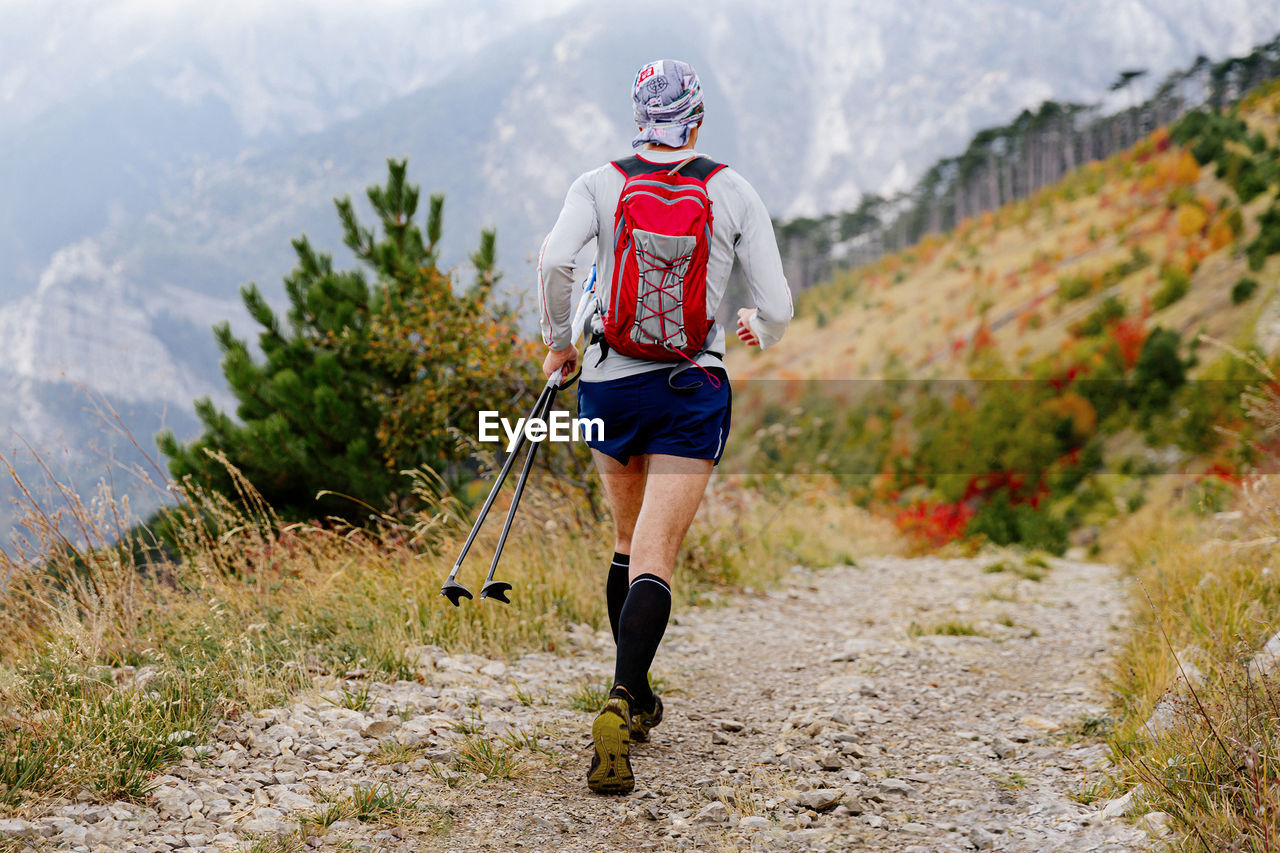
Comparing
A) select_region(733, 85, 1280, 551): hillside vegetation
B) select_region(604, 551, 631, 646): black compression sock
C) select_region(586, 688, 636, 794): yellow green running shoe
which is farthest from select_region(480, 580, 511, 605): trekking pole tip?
select_region(733, 85, 1280, 551): hillside vegetation

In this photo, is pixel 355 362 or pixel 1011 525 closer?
pixel 355 362

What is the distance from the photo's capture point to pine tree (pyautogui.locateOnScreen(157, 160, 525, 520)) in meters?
6.41

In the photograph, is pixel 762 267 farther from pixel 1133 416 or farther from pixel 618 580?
pixel 1133 416

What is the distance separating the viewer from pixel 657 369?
247 centimetres

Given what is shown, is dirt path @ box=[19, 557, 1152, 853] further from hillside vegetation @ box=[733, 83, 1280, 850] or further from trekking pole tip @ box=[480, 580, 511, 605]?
trekking pole tip @ box=[480, 580, 511, 605]

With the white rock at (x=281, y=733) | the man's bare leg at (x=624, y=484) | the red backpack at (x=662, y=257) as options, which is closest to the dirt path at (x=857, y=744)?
the white rock at (x=281, y=733)

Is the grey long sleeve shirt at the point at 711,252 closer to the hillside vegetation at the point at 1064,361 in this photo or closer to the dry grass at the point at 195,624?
the dry grass at the point at 195,624

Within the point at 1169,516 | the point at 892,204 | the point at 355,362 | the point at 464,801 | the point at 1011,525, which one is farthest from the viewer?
the point at 892,204

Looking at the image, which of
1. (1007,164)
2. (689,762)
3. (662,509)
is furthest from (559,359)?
(1007,164)

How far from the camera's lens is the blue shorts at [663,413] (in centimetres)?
245

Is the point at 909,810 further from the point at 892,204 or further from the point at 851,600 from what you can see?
the point at 892,204

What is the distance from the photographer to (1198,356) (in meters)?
14.4

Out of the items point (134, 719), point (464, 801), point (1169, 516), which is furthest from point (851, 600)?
point (1169, 516)

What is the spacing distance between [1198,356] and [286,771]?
1587 centimetres
